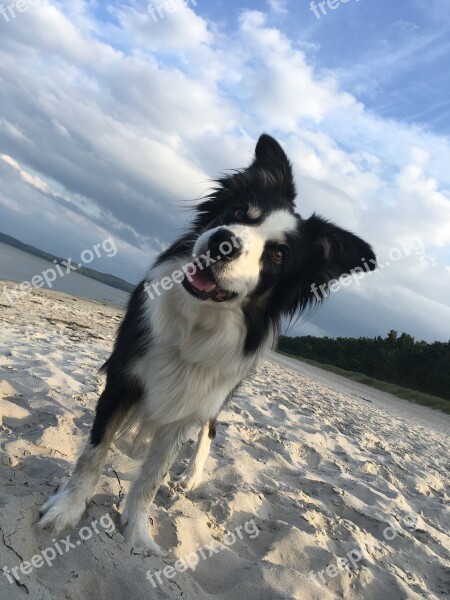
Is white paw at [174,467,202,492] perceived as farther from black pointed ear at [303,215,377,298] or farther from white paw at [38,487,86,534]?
black pointed ear at [303,215,377,298]

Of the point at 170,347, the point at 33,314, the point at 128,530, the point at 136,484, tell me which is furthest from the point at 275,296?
the point at 33,314

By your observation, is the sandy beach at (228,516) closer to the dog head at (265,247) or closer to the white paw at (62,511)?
the white paw at (62,511)

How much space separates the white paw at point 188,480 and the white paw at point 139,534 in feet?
2.02

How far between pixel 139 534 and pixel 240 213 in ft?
6.96

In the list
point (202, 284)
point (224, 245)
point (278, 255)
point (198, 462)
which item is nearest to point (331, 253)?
point (278, 255)

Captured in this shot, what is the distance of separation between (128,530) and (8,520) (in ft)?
2.42

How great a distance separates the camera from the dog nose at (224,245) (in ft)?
8.77

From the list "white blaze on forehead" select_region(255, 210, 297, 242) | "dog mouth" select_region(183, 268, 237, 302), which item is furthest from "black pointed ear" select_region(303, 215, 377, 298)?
"dog mouth" select_region(183, 268, 237, 302)

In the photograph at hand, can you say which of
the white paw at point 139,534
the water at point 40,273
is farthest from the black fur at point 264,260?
the water at point 40,273

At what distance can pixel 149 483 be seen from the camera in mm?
2807

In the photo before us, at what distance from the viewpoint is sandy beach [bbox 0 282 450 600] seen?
6.70 feet

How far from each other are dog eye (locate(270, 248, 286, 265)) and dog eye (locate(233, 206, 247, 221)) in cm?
33

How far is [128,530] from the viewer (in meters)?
2.59

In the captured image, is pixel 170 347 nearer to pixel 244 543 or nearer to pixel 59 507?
pixel 59 507
